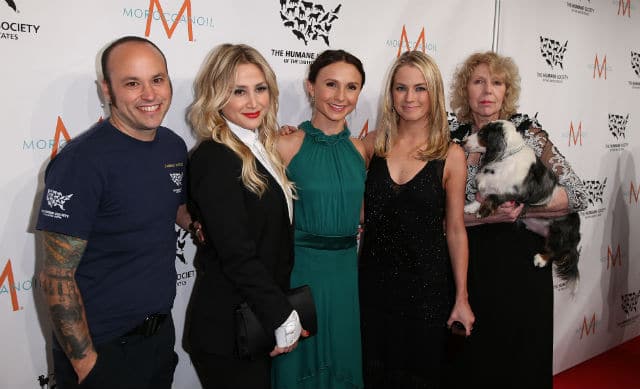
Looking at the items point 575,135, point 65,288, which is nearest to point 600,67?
point 575,135

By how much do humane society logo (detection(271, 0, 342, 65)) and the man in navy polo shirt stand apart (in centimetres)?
113

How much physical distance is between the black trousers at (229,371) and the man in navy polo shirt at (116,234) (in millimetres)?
179

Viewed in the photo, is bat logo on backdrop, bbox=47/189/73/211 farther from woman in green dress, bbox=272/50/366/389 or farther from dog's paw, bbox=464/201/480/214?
dog's paw, bbox=464/201/480/214

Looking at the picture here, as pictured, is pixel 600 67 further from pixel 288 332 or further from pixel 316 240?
pixel 288 332

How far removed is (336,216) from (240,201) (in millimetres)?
538

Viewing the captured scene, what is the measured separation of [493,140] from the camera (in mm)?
2461

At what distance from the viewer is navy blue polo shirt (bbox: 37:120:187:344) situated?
1.56 metres

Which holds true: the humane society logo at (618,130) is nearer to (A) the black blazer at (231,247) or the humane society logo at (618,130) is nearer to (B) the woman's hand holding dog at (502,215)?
(B) the woman's hand holding dog at (502,215)

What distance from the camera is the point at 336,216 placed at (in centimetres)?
212

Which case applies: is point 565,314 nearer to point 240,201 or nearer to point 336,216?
point 336,216

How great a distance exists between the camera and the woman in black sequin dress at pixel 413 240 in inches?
→ 88.2

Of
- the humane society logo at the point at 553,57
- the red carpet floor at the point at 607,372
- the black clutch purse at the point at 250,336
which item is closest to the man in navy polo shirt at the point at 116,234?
the black clutch purse at the point at 250,336

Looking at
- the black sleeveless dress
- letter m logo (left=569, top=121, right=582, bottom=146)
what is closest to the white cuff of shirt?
the black sleeveless dress

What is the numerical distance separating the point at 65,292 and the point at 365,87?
2153 mm
